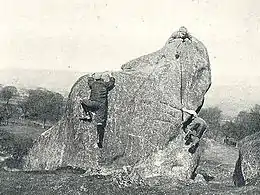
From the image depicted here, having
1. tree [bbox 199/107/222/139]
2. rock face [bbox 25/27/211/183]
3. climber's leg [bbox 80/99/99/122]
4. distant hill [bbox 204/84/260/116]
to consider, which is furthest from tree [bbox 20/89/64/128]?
distant hill [bbox 204/84/260/116]

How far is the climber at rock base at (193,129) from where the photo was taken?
1869 centimetres

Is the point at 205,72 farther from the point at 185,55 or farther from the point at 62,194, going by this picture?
the point at 62,194

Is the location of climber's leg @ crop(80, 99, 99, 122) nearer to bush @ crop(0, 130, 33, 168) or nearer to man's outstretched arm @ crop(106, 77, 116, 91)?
man's outstretched arm @ crop(106, 77, 116, 91)

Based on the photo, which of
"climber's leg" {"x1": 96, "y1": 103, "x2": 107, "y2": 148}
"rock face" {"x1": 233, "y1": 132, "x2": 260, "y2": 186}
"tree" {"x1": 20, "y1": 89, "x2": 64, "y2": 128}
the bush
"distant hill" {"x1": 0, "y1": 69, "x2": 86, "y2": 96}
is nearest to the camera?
"rock face" {"x1": 233, "y1": 132, "x2": 260, "y2": 186}

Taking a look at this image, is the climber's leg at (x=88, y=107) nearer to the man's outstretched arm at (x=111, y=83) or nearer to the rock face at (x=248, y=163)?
the man's outstretched arm at (x=111, y=83)

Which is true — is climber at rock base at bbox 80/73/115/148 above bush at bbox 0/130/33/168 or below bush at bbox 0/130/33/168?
above

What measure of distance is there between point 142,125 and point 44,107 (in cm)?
5259

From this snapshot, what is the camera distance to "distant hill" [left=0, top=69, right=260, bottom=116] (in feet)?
415

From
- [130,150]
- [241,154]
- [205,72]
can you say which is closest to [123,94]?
[130,150]

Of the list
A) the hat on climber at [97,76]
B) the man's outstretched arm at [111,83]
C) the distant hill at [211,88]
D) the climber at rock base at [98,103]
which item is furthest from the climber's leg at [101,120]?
the distant hill at [211,88]

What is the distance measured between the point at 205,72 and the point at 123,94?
315cm

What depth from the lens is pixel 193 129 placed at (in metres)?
18.7

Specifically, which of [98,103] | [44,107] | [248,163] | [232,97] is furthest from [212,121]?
[98,103]

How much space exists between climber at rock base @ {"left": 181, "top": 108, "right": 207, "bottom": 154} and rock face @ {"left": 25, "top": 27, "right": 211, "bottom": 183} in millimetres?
218
